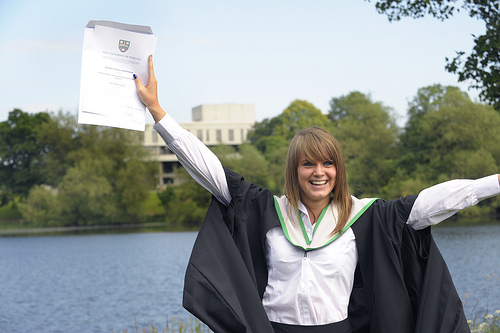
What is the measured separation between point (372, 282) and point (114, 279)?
22777mm

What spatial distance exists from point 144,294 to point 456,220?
1146 inches

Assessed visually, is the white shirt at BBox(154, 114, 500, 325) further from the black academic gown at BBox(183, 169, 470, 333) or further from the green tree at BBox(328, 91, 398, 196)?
the green tree at BBox(328, 91, 398, 196)

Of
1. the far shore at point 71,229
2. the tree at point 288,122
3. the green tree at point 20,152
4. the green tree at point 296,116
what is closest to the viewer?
the far shore at point 71,229

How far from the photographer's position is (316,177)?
3076mm

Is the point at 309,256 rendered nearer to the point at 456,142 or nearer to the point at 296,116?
the point at 456,142

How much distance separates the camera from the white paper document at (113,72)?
3.19 meters

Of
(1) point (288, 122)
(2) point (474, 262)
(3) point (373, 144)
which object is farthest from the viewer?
(1) point (288, 122)

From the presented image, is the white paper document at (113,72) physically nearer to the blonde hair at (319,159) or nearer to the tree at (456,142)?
the blonde hair at (319,159)

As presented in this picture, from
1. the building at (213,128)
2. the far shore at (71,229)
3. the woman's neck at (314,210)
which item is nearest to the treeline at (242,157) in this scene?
the far shore at (71,229)

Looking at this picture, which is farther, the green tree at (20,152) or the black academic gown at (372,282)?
the green tree at (20,152)

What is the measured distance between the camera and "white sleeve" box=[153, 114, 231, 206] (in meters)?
3.12

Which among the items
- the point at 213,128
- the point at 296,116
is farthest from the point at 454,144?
the point at 213,128

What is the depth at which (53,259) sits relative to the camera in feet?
109

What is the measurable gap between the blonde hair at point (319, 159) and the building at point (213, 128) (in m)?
→ 80.6
